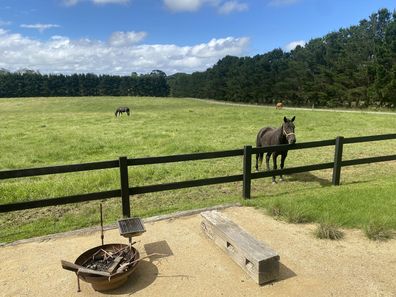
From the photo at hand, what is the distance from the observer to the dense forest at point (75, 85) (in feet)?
364

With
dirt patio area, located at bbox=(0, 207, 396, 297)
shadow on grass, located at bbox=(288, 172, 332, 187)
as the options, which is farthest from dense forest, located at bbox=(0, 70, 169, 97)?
dirt patio area, located at bbox=(0, 207, 396, 297)

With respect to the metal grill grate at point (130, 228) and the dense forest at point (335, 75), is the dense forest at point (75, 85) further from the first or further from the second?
the metal grill grate at point (130, 228)

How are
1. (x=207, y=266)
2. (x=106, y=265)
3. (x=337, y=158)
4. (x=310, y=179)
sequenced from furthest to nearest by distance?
1. (x=310, y=179)
2. (x=337, y=158)
3. (x=207, y=266)
4. (x=106, y=265)

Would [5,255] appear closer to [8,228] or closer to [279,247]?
[8,228]

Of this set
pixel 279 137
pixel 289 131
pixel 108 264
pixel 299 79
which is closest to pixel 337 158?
pixel 289 131

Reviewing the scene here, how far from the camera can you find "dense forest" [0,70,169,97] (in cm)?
11081

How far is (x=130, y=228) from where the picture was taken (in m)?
5.43

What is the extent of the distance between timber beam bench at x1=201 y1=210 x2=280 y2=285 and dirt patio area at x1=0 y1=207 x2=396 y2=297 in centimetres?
11

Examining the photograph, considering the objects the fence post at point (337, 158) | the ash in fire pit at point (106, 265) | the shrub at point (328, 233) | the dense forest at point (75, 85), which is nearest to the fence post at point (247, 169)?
the shrub at point (328, 233)

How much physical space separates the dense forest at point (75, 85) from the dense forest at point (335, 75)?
42035mm

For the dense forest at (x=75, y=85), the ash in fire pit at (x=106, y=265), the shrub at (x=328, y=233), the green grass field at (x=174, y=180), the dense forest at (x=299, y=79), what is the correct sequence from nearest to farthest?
the ash in fire pit at (x=106, y=265)
the shrub at (x=328, y=233)
the green grass field at (x=174, y=180)
the dense forest at (x=299, y=79)
the dense forest at (x=75, y=85)

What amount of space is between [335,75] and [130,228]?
179ft

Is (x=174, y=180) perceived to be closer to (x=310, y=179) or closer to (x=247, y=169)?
(x=247, y=169)

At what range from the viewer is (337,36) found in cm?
8294
